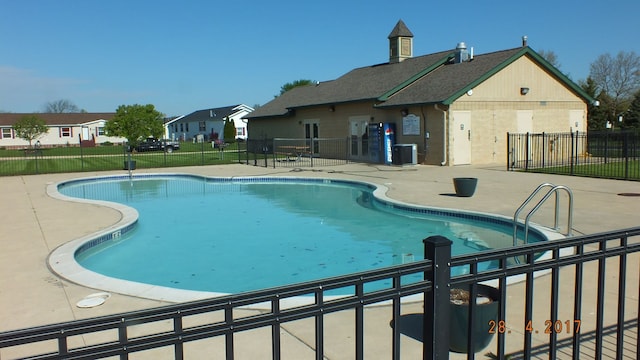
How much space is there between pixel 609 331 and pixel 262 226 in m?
8.74

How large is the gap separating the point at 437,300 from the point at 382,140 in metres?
23.1

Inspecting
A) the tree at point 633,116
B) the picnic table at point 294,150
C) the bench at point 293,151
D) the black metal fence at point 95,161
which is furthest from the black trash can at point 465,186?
the tree at point 633,116

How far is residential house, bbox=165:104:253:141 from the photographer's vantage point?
217ft

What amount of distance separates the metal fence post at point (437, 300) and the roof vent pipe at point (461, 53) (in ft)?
82.8

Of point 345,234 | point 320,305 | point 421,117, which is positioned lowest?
point 345,234

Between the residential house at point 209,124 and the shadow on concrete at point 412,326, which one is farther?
the residential house at point 209,124

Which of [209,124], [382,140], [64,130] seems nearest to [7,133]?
[64,130]

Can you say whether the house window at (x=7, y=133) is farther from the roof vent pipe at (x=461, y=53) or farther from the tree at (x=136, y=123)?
the roof vent pipe at (x=461, y=53)

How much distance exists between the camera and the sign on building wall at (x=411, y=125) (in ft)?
78.4

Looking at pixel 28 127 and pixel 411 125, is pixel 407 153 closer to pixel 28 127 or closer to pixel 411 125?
pixel 411 125

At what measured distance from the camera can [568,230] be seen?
849 cm

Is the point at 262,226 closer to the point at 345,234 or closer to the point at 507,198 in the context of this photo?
the point at 345,234

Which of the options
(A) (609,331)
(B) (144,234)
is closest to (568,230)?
(A) (609,331)

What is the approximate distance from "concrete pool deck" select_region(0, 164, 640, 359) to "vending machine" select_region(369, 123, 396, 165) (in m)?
1.36
